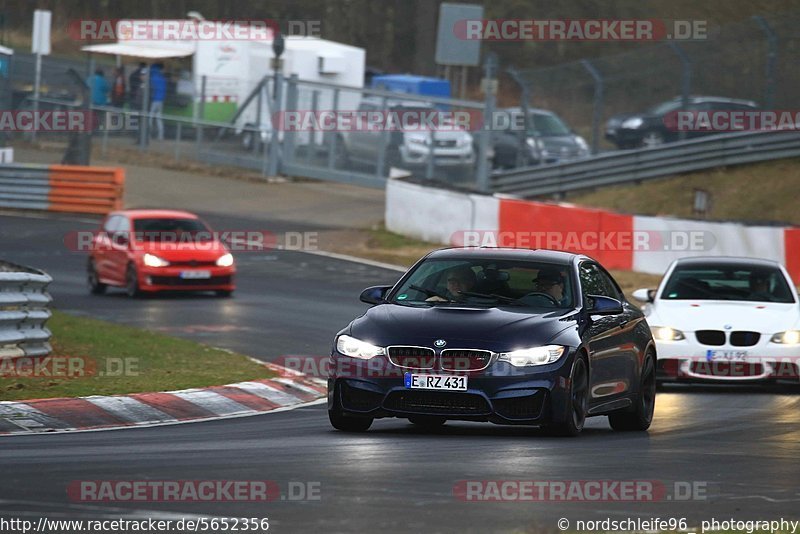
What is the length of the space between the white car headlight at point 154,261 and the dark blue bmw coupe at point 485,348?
42.5ft

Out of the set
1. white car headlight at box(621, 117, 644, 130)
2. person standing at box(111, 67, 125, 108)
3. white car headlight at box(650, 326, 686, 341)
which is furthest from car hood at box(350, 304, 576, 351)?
person standing at box(111, 67, 125, 108)

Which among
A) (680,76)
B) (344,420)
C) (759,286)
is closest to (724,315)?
(759,286)

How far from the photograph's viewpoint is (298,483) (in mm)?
8445

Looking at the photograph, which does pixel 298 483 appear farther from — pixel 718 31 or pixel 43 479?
pixel 718 31

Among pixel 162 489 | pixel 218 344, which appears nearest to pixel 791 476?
pixel 162 489

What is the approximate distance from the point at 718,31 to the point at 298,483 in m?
25.9

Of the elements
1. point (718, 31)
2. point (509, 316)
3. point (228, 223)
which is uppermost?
point (718, 31)

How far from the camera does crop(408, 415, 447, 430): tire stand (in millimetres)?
10891

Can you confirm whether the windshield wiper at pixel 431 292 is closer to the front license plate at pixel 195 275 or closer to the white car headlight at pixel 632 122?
the front license plate at pixel 195 275

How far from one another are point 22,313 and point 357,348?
5141 millimetres

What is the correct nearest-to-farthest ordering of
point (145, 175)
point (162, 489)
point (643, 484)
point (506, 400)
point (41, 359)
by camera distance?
1. point (162, 489)
2. point (643, 484)
3. point (506, 400)
4. point (41, 359)
5. point (145, 175)

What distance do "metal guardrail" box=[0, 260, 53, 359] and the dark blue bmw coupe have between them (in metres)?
4.55

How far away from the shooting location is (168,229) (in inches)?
999

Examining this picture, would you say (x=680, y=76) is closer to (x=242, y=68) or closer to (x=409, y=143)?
(x=409, y=143)
